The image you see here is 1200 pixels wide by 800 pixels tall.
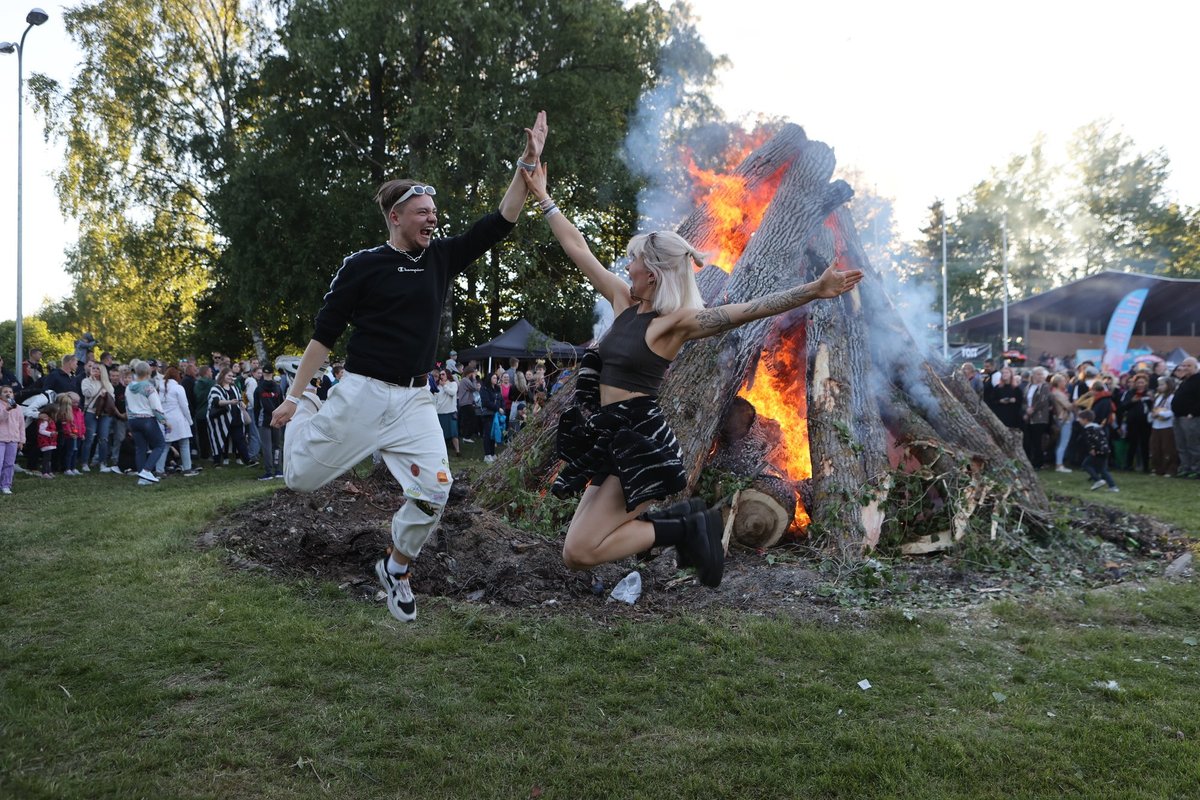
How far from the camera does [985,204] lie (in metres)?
54.6

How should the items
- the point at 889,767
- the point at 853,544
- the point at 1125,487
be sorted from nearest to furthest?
the point at 889,767 < the point at 853,544 < the point at 1125,487

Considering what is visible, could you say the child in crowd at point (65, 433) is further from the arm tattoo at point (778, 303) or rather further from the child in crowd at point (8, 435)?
the arm tattoo at point (778, 303)

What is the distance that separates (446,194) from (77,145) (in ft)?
46.4

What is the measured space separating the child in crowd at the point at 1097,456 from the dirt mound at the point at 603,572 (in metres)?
5.07

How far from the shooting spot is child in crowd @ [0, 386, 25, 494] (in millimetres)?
11617

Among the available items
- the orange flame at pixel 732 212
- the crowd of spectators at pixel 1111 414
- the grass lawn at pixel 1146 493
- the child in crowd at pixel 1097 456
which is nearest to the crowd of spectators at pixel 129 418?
the orange flame at pixel 732 212

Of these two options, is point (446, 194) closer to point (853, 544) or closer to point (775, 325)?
point (775, 325)

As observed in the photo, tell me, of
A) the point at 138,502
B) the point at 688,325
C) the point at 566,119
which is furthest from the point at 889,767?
the point at 566,119

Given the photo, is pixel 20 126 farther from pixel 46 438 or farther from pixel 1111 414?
pixel 1111 414

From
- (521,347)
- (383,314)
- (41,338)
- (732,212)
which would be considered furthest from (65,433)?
(41,338)

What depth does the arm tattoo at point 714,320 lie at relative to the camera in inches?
161

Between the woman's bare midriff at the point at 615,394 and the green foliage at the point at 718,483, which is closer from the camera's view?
the woman's bare midriff at the point at 615,394

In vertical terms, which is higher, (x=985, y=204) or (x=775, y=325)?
(x=985, y=204)

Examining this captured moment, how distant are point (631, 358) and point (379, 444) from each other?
4.81 ft
